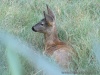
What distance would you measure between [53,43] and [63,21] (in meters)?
0.59

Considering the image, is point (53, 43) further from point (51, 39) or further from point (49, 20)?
point (49, 20)

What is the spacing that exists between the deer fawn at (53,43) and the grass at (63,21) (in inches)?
4.3

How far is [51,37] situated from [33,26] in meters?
0.34

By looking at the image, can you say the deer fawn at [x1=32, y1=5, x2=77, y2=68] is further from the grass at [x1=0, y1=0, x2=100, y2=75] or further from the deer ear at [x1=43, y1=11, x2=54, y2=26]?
the grass at [x1=0, y1=0, x2=100, y2=75]

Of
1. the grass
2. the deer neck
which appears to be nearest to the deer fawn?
the deer neck

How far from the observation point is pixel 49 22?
15.0 feet

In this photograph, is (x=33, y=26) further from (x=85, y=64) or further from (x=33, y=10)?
(x=85, y=64)

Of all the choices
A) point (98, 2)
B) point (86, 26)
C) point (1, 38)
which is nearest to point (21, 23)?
point (86, 26)

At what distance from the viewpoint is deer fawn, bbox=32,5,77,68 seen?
359cm

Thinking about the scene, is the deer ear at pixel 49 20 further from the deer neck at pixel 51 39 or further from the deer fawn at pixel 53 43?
the deer neck at pixel 51 39

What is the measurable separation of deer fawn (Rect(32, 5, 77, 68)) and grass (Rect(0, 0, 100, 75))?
11cm

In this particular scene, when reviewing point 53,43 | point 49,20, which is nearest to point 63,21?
point 49,20

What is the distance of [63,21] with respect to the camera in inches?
191

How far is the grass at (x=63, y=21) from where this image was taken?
388 centimetres
